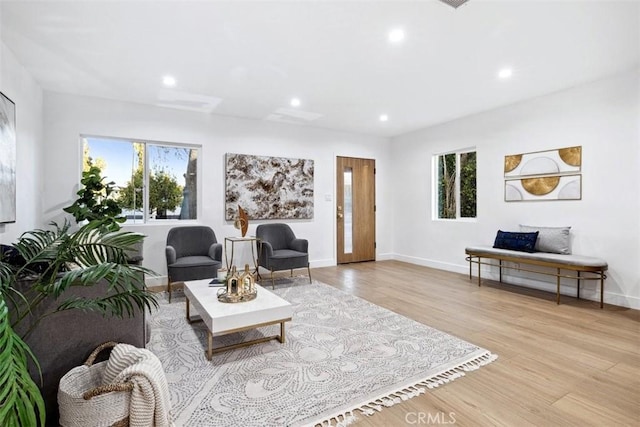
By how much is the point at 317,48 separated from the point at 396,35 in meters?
0.73

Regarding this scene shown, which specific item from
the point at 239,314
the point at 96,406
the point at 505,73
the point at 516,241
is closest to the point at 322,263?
the point at 516,241

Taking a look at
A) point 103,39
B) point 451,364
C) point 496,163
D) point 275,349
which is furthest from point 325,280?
point 103,39

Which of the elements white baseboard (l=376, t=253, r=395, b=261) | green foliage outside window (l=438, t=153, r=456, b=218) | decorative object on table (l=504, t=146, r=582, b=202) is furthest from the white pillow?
white baseboard (l=376, t=253, r=395, b=261)

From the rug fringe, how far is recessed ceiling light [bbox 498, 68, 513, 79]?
2962mm

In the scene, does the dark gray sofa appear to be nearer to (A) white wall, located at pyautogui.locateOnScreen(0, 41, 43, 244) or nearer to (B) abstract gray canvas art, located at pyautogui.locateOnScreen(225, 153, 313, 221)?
(A) white wall, located at pyautogui.locateOnScreen(0, 41, 43, 244)

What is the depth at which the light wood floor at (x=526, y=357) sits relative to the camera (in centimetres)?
176

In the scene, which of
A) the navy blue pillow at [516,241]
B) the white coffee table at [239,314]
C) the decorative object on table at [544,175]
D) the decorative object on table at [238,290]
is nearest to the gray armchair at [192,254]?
the white coffee table at [239,314]

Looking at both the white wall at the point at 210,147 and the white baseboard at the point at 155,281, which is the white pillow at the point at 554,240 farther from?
the white baseboard at the point at 155,281

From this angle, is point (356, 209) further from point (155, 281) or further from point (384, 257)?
point (155, 281)

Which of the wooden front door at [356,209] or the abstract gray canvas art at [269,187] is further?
the wooden front door at [356,209]

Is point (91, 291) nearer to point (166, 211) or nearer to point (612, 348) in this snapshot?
point (166, 211)

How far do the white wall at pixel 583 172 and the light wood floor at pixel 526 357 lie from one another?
0.70m

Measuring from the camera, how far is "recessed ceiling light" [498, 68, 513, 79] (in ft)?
11.6

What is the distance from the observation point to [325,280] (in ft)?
16.2
